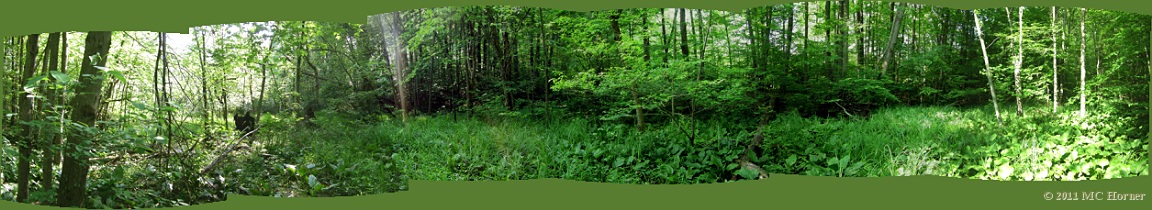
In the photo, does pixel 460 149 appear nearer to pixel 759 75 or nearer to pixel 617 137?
pixel 617 137

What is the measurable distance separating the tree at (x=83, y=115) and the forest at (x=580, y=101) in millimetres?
30

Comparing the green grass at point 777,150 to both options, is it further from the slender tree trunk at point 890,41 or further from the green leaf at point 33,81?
the green leaf at point 33,81

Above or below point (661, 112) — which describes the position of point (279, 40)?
above

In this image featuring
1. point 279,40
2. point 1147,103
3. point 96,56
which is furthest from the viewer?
point 1147,103

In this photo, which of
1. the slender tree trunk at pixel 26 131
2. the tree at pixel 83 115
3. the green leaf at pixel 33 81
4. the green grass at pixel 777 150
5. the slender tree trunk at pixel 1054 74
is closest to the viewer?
the green leaf at pixel 33 81

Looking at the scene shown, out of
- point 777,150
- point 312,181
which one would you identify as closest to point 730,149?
point 777,150

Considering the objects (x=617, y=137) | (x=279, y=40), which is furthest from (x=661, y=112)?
(x=279, y=40)

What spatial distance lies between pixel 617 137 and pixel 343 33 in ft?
7.60

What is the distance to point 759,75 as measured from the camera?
7086 mm

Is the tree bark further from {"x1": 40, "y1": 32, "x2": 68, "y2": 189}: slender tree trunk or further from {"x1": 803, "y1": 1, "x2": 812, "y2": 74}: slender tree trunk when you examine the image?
{"x1": 40, "y1": 32, "x2": 68, "y2": 189}: slender tree trunk

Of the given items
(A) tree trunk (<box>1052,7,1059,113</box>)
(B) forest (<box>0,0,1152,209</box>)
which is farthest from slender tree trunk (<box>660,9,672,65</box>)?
(A) tree trunk (<box>1052,7,1059,113</box>)

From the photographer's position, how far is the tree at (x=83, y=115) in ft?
21.5

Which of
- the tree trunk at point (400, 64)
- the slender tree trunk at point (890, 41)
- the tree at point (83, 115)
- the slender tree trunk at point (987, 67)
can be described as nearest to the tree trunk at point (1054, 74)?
the slender tree trunk at point (987, 67)

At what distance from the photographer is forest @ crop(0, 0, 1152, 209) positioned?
684 cm
